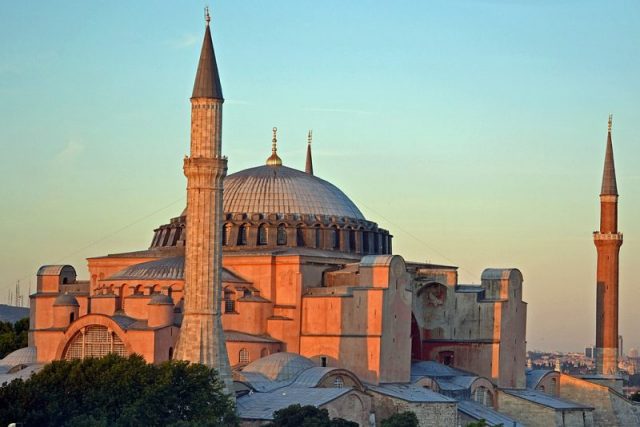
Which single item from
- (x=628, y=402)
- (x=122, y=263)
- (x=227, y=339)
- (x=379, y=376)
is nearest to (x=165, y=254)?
(x=122, y=263)

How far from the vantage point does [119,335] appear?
43719mm

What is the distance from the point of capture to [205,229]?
4091 centimetres

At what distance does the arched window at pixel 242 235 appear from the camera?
49438 mm

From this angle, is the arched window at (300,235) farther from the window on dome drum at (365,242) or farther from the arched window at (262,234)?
the window on dome drum at (365,242)

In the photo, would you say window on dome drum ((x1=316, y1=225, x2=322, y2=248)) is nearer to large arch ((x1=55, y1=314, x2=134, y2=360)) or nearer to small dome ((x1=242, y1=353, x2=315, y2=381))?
small dome ((x1=242, y1=353, x2=315, y2=381))

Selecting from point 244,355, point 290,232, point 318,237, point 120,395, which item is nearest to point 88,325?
point 244,355

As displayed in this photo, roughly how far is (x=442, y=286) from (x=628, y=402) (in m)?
9.12

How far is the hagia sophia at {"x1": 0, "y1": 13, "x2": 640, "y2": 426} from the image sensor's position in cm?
4128

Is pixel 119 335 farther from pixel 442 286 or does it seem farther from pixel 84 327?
pixel 442 286

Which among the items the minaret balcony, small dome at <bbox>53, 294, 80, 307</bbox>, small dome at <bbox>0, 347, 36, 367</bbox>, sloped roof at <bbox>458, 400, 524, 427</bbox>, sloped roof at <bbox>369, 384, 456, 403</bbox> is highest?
the minaret balcony

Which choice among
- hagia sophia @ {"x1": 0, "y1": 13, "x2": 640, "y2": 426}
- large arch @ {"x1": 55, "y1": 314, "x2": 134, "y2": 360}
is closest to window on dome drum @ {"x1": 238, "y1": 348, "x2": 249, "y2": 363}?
hagia sophia @ {"x1": 0, "y1": 13, "x2": 640, "y2": 426}

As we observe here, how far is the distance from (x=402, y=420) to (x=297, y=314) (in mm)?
6289

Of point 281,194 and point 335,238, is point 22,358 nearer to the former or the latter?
point 281,194

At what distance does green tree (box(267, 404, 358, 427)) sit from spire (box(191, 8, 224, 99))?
333 inches
